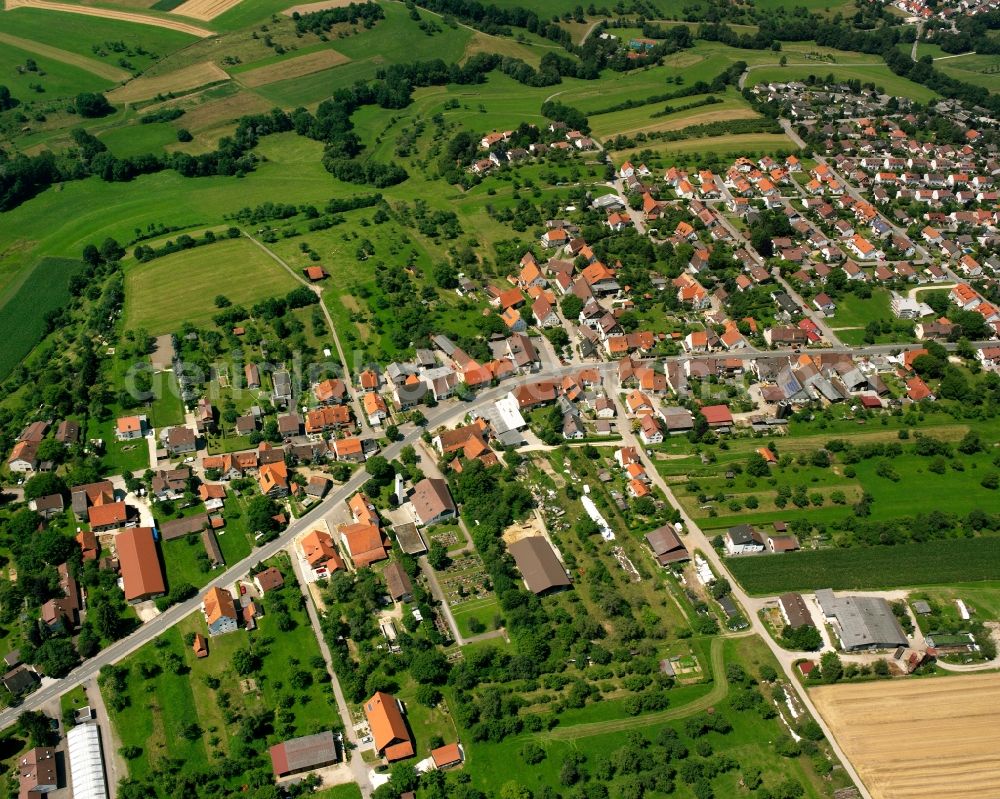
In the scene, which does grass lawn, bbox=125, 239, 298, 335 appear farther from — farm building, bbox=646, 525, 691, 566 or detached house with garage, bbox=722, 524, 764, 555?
detached house with garage, bbox=722, 524, 764, 555

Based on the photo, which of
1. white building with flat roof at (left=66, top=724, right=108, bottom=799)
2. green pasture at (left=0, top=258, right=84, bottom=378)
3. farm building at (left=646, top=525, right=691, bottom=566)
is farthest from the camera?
green pasture at (left=0, top=258, right=84, bottom=378)

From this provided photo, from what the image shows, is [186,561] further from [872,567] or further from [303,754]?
[872,567]

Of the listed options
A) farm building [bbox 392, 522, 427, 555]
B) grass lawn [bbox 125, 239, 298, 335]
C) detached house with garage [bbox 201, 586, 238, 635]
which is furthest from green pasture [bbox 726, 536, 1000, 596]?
grass lawn [bbox 125, 239, 298, 335]

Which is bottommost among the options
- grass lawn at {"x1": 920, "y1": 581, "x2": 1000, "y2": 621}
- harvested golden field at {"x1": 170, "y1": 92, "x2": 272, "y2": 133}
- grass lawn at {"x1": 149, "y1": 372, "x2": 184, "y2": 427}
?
grass lawn at {"x1": 920, "y1": 581, "x2": 1000, "y2": 621}

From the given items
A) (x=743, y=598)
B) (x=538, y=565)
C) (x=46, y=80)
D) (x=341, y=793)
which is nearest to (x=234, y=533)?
(x=341, y=793)

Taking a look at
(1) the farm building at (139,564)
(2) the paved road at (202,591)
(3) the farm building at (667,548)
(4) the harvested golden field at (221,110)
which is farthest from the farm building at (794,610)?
(4) the harvested golden field at (221,110)

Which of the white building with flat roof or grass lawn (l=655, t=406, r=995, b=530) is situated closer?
the white building with flat roof
